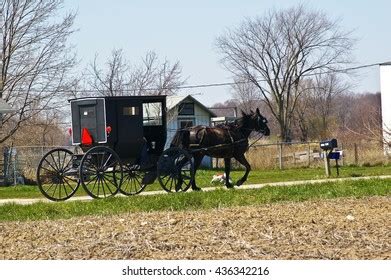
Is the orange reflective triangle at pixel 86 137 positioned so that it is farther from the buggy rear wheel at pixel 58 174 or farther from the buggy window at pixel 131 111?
the buggy window at pixel 131 111

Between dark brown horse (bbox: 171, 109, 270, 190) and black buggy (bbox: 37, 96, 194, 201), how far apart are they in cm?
71

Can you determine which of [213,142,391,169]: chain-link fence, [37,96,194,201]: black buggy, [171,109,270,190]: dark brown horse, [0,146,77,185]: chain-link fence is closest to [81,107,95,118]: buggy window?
[37,96,194,201]: black buggy

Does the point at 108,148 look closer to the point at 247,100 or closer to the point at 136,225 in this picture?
the point at 136,225

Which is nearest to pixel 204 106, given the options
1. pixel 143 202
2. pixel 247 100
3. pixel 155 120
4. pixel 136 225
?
pixel 247 100

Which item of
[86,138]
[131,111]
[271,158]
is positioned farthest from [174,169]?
[271,158]

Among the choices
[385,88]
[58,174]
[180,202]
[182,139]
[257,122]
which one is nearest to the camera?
[180,202]

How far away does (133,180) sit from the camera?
64.4 feet

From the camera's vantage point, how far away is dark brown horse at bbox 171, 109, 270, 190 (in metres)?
20.5

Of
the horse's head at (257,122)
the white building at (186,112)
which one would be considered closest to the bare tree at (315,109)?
the white building at (186,112)

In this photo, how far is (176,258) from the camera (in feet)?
26.0

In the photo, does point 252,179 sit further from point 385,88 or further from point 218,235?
point 385,88

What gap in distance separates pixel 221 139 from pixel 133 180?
268 cm

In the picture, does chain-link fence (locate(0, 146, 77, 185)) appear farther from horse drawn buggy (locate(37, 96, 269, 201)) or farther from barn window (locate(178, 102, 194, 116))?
barn window (locate(178, 102, 194, 116))

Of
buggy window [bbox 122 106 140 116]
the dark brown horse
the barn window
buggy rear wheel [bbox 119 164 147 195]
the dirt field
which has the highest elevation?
the barn window
